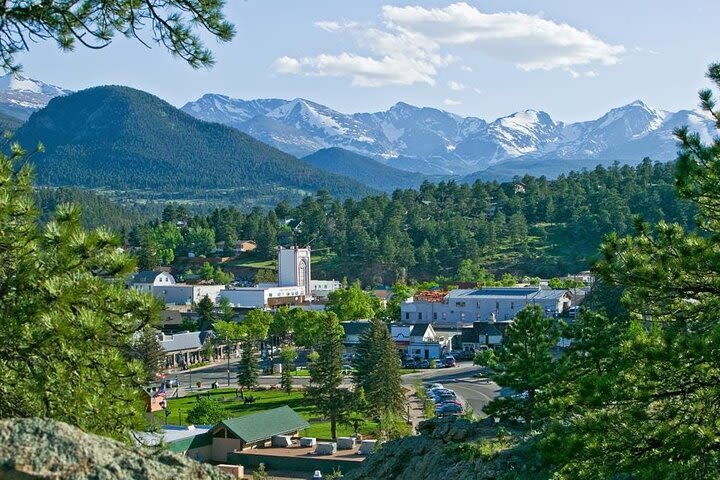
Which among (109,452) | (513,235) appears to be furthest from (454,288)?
(109,452)

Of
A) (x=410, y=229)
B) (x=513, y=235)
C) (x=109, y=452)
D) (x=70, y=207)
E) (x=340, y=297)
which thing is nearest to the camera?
(x=109, y=452)

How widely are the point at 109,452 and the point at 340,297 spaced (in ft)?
194

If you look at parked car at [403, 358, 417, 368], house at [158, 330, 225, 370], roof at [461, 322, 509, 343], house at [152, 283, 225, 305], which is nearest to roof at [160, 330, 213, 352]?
house at [158, 330, 225, 370]

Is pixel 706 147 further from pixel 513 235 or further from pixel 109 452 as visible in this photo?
pixel 513 235

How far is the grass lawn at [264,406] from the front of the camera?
113 feet

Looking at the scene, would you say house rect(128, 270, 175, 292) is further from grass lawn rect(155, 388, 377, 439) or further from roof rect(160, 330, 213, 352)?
grass lawn rect(155, 388, 377, 439)

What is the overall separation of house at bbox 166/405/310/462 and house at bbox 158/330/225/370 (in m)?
24.4

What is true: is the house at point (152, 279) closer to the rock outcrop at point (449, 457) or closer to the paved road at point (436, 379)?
the paved road at point (436, 379)

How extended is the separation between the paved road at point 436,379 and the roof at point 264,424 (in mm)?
8608

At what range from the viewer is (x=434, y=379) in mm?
44781

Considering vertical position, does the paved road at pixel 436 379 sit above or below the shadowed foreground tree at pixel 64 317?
below

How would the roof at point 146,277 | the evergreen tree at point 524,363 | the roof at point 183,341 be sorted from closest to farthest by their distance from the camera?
the evergreen tree at point 524,363
the roof at point 183,341
the roof at point 146,277

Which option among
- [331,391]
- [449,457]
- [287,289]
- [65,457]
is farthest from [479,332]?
[65,457]

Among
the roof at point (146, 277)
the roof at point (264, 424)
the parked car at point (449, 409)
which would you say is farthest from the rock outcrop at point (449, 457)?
the roof at point (146, 277)
